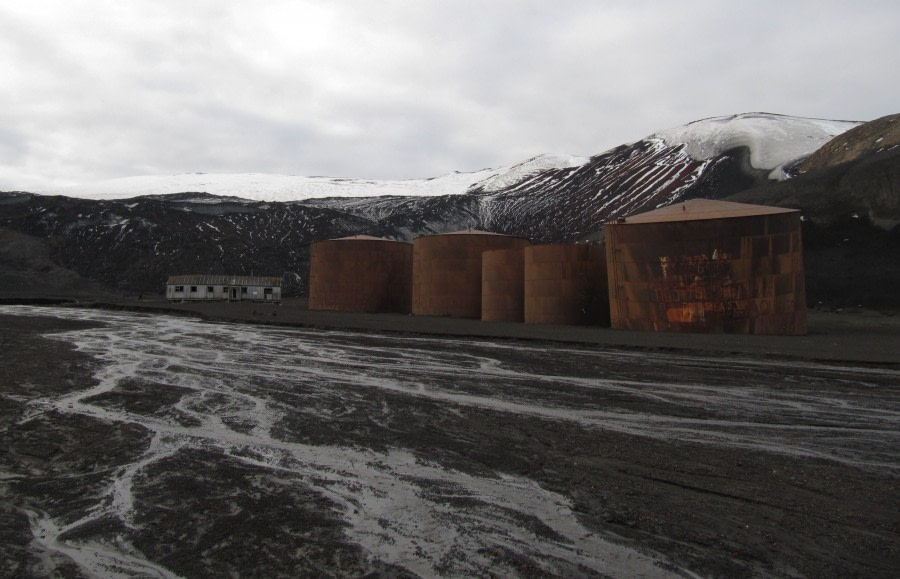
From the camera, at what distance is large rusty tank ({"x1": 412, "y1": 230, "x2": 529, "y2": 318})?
31.5 m

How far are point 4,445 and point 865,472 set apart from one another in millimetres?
7990

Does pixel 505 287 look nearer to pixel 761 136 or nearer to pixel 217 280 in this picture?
pixel 217 280

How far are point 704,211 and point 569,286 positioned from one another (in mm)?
6212

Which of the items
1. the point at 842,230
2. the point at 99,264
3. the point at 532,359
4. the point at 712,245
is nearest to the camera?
the point at 532,359

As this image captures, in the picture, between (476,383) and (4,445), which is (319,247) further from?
(4,445)

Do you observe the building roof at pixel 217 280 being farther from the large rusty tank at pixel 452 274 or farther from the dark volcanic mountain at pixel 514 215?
the large rusty tank at pixel 452 274

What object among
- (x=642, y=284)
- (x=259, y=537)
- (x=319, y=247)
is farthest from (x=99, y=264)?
(x=259, y=537)

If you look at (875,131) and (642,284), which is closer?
(642,284)

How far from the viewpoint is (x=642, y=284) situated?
21438 millimetres

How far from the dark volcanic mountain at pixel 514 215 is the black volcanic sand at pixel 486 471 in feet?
116

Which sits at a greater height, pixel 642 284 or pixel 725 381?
pixel 642 284

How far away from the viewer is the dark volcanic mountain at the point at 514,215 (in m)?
44.1

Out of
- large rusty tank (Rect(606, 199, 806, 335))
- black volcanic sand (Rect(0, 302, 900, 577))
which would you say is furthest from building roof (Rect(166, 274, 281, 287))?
black volcanic sand (Rect(0, 302, 900, 577))

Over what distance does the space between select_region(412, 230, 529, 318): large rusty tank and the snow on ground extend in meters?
71.4
